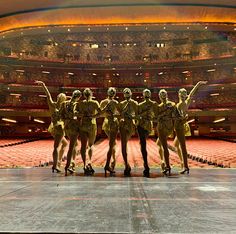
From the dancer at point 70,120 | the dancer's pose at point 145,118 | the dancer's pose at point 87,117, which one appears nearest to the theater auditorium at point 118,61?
the dancer's pose at point 145,118

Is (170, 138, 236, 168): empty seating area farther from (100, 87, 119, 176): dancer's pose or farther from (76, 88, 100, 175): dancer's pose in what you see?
(76, 88, 100, 175): dancer's pose

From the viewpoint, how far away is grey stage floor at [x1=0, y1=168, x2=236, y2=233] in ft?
9.06

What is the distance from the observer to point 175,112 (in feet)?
22.8

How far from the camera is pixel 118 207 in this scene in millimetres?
3561

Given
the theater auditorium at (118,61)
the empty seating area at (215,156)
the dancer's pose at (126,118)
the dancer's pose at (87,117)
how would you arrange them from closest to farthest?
the dancer's pose at (126,118) < the dancer's pose at (87,117) < the empty seating area at (215,156) < the theater auditorium at (118,61)

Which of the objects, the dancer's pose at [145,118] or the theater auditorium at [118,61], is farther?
the theater auditorium at [118,61]

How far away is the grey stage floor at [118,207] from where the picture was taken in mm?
2762

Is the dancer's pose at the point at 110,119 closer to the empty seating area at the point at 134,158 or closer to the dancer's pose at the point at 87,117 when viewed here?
the dancer's pose at the point at 87,117

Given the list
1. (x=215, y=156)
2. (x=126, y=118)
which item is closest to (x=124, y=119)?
(x=126, y=118)

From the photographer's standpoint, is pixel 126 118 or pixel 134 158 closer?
pixel 126 118

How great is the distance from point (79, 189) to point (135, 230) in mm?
2336

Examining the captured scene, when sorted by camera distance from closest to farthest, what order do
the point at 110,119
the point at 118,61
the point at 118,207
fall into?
the point at 118,207
the point at 110,119
the point at 118,61

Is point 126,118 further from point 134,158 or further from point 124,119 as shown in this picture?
point 134,158

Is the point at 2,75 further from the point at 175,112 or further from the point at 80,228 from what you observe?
the point at 80,228
